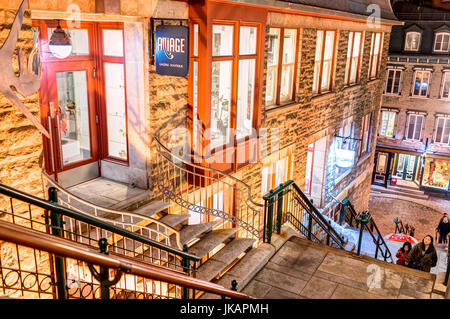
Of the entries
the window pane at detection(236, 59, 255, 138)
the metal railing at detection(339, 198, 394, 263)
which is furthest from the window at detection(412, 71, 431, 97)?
the window pane at detection(236, 59, 255, 138)

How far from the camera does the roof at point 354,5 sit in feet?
37.5

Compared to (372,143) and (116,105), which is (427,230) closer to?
(372,143)

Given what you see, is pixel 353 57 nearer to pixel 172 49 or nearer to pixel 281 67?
pixel 281 67

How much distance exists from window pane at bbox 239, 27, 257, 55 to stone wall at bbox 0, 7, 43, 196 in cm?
481

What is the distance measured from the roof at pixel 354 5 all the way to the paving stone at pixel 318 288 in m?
6.59

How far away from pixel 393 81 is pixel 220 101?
991 inches

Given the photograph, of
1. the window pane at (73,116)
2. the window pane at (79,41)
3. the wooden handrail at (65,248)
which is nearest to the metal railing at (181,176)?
the window pane at (73,116)

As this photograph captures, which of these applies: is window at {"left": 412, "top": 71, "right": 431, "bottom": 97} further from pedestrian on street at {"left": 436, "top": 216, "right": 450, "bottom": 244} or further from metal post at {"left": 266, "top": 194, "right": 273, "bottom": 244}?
metal post at {"left": 266, "top": 194, "right": 273, "bottom": 244}

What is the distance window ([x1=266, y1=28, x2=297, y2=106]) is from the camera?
10562 mm

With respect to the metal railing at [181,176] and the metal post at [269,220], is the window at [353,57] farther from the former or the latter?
the metal post at [269,220]

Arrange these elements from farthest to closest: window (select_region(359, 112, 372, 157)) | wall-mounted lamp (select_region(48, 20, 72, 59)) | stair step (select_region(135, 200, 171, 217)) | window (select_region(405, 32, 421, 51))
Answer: window (select_region(405, 32, 421, 51))
window (select_region(359, 112, 372, 157))
stair step (select_region(135, 200, 171, 217))
wall-mounted lamp (select_region(48, 20, 72, 59))

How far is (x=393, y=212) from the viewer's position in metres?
25.2

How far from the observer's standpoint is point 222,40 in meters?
8.35
